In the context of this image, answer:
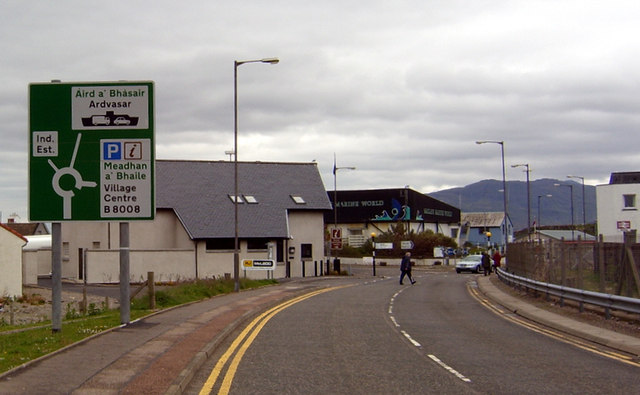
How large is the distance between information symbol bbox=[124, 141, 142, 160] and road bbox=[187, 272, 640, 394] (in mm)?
4578

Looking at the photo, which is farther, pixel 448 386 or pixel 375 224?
pixel 375 224

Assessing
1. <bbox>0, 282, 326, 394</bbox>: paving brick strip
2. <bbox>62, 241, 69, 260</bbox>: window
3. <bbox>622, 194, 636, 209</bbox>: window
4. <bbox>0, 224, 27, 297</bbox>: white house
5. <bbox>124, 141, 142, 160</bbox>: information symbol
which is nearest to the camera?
<bbox>0, 282, 326, 394</bbox>: paving brick strip

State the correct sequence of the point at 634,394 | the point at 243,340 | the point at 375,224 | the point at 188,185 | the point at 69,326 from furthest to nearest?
the point at 375,224
the point at 188,185
the point at 69,326
the point at 243,340
the point at 634,394

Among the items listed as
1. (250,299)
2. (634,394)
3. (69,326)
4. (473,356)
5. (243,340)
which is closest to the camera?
(634,394)

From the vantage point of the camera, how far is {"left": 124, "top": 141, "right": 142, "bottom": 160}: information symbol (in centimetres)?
1727

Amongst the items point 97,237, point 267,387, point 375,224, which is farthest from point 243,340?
point 375,224

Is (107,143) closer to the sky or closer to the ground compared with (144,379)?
closer to the sky

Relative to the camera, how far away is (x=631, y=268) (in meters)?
19.2

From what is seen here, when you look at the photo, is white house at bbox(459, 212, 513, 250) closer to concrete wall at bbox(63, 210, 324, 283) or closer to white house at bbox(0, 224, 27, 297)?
concrete wall at bbox(63, 210, 324, 283)

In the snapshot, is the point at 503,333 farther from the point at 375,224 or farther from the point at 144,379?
Answer: the point at 375,224

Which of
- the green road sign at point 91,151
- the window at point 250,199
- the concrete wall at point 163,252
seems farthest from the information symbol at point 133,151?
the window at point 250,199

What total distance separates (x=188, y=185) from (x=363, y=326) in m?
38.7

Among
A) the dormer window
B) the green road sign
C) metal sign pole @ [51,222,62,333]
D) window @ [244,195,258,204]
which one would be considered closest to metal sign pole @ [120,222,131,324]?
the green road sign

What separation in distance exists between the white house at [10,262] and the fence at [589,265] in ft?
86.5
